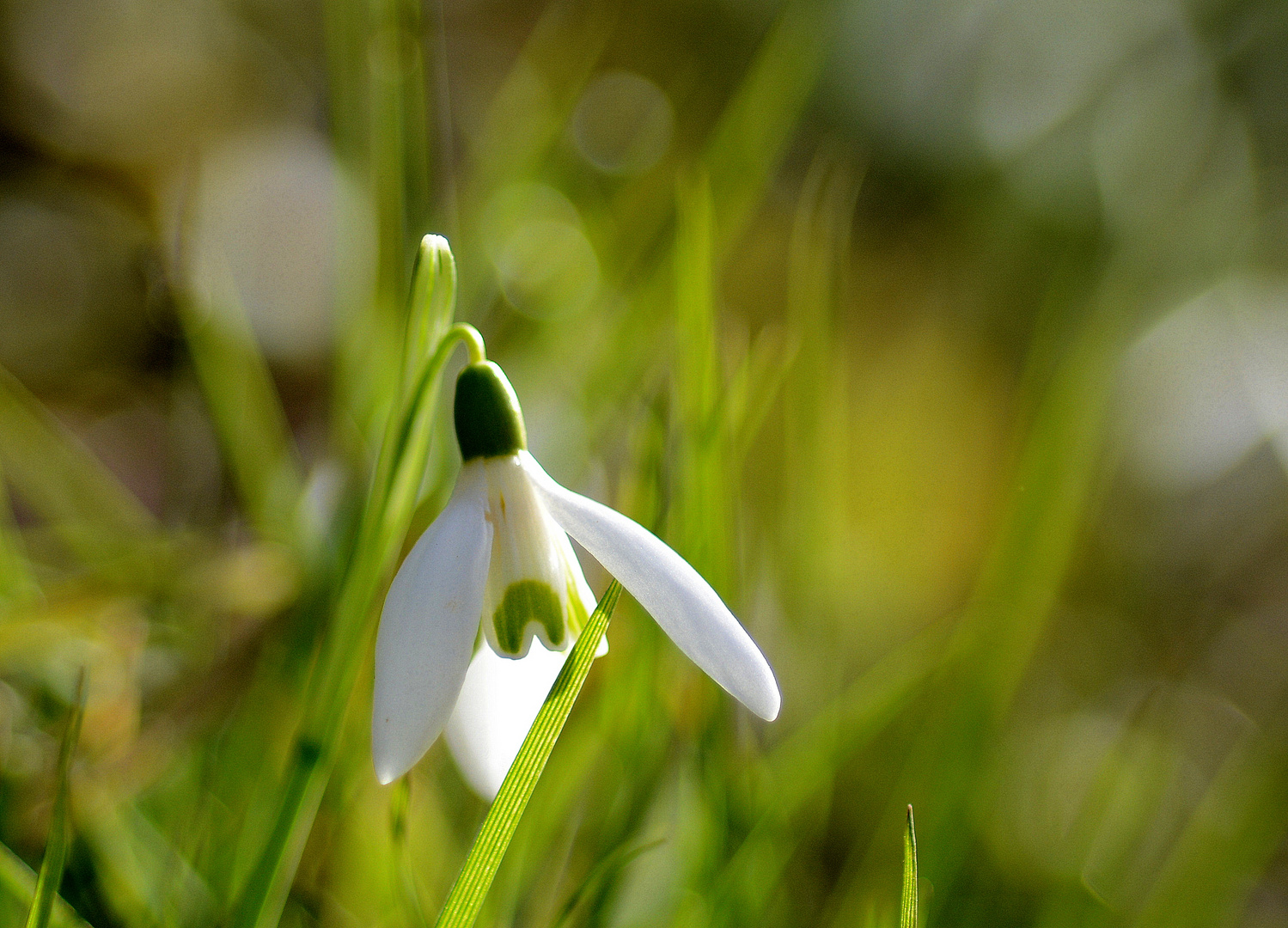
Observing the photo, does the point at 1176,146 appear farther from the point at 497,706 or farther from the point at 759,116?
the point at 497,706

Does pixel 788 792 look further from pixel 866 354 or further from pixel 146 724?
pixel 866 354

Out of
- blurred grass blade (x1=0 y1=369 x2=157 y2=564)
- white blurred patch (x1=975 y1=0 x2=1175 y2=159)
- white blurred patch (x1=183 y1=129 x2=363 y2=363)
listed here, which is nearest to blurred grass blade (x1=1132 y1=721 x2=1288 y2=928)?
blurred grass blade (x1=0 y1=369 x2=157 y2=564)

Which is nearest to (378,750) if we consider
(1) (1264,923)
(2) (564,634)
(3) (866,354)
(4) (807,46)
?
(2) (564,634)

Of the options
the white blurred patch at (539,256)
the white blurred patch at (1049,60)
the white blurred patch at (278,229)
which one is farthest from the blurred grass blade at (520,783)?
the white blurred patch at (1049,60)

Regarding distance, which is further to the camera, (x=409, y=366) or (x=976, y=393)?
(x=976, y=393)

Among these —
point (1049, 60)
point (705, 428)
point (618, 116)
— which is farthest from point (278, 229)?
point (1049, 60)

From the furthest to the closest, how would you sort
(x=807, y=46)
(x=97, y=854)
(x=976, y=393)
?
(x=976, y=393), (x=807, y=46), (x=97, y=854)

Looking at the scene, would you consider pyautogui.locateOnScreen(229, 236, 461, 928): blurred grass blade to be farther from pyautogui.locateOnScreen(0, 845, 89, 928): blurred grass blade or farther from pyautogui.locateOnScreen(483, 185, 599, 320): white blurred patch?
pyautogui.locateOnScreen(483, 185, 599, 320): white blurred patch
